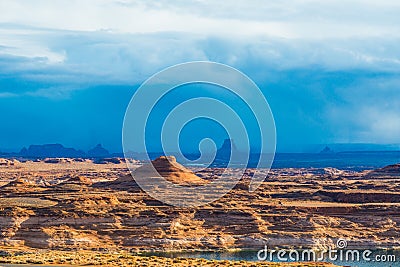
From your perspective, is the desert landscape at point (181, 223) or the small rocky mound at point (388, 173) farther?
the small rocky mound at point (388, 173)

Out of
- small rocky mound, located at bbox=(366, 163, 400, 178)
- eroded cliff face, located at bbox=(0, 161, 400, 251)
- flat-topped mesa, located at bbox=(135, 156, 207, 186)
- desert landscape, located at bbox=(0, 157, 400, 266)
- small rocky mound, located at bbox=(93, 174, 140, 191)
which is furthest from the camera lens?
small rocky mound, located at bbox=(366, 163, 400, 178)

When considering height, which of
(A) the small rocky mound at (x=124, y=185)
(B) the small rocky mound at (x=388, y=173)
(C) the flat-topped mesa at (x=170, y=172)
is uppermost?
(B) the small rocky mound at (x=388, y=173)

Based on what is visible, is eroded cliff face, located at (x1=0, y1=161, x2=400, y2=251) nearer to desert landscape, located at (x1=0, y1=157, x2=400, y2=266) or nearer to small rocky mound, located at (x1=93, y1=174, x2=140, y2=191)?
desert landscape, located at (x1=0, y1=157, x2=400, y2=266)

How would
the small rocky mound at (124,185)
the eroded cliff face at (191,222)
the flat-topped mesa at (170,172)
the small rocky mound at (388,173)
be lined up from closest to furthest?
the eroded cliff face at (191,222) → the small rocky mound at (124,185) → the flat-topped mesa at (170,172) → the small rocky mound at (388,173)

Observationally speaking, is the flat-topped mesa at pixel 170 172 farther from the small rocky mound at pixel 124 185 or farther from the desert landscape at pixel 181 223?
the desert landscape at pixel 181 223

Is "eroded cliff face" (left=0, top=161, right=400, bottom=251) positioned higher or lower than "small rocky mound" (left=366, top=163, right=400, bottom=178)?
lower

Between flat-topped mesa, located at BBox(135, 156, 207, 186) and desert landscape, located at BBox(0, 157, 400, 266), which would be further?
flat-topped mesa, located at BBox(135, 156, 207, 186)

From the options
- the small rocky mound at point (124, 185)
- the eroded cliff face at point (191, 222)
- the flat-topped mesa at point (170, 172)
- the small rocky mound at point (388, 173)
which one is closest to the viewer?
the eroded cliff face at point (191, 222)

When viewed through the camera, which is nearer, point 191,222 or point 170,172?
point 191,222

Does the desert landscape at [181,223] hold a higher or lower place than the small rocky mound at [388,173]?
lower

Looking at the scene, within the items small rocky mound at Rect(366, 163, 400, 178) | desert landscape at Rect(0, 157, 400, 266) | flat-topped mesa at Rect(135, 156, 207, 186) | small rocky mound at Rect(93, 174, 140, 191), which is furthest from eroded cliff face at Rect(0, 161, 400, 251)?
small rocky mound at Rect(366, 163, 400, 178)

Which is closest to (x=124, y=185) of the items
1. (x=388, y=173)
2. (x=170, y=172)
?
(x=170, y=172)

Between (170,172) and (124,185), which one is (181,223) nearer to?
(124,185)

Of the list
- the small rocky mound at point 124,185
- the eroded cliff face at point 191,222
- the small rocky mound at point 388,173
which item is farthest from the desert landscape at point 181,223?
the small rocky mound at point 388,173
